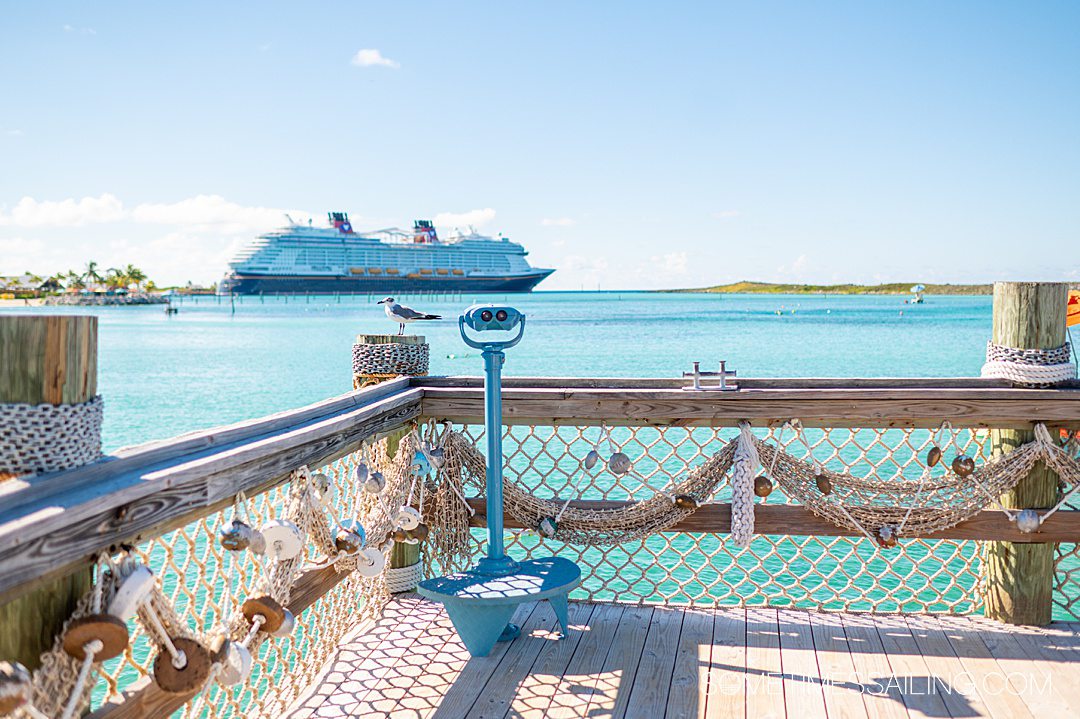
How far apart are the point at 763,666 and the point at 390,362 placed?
133 cm

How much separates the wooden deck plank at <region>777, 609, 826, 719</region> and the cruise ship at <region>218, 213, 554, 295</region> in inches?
2356

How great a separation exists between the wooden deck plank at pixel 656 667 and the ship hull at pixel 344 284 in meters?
59.7

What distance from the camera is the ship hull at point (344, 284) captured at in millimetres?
60794

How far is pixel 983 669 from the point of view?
80.9 inches

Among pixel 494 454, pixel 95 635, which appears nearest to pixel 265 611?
pixel 95 635

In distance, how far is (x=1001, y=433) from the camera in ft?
7.73

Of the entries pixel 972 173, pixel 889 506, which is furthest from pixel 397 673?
pixel 972 173

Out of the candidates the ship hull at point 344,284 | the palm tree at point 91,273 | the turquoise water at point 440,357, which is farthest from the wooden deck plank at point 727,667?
the palm tree at point 91,273

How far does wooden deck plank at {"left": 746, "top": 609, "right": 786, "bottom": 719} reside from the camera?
1.87m

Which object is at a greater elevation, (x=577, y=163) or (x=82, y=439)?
(x=577, y=163)

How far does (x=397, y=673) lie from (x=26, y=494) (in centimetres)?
123

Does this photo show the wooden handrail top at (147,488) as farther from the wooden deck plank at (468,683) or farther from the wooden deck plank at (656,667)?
the wooden deck plank at (656,667)

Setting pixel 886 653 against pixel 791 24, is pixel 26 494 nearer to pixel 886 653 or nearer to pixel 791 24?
pixel 886 653

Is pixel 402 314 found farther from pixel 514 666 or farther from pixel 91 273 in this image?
pixel 91 273
